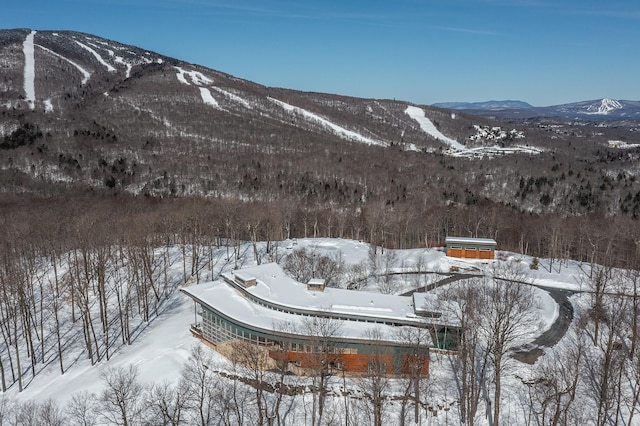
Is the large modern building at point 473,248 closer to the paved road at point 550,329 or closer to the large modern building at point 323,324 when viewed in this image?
the paved road at point 550,329

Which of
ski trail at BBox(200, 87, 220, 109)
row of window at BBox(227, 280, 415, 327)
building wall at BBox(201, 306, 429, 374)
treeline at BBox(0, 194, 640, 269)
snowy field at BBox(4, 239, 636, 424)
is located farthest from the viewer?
ski trail at BBox(200, 87, 220, 109)

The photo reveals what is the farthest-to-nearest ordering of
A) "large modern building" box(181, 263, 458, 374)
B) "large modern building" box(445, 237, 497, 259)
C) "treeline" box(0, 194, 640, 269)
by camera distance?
1. "large modern building" box(445, 237, 497, 259)
2. "treeline" box(0, 194, 640, 269)
3. "large modern building" box(181, 263, 458, 374)

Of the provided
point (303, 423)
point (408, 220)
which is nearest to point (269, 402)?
point (303, 423)

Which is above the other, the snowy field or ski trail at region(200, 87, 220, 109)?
ski trail at region(200, 87, 220, 109)

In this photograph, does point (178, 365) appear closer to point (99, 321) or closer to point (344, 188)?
point (99, 321)

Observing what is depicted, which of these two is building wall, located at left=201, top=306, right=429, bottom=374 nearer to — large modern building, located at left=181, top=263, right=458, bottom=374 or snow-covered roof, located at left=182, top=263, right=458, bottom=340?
large modern building, located at left=181, top=263, right=458, bottom=374

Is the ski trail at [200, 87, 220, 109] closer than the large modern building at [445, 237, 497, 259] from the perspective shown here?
No

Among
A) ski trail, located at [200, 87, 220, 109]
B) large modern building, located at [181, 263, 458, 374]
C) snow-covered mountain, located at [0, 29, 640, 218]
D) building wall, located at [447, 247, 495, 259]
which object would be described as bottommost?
building wall, located at [447, 247, 495, 259]

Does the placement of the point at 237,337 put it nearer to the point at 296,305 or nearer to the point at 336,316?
the point at 296,305

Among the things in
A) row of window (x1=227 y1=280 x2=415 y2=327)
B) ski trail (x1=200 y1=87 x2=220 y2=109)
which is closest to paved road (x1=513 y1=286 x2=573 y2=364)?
row of window (x1=227 y1=280 x2=415 y2=327)
